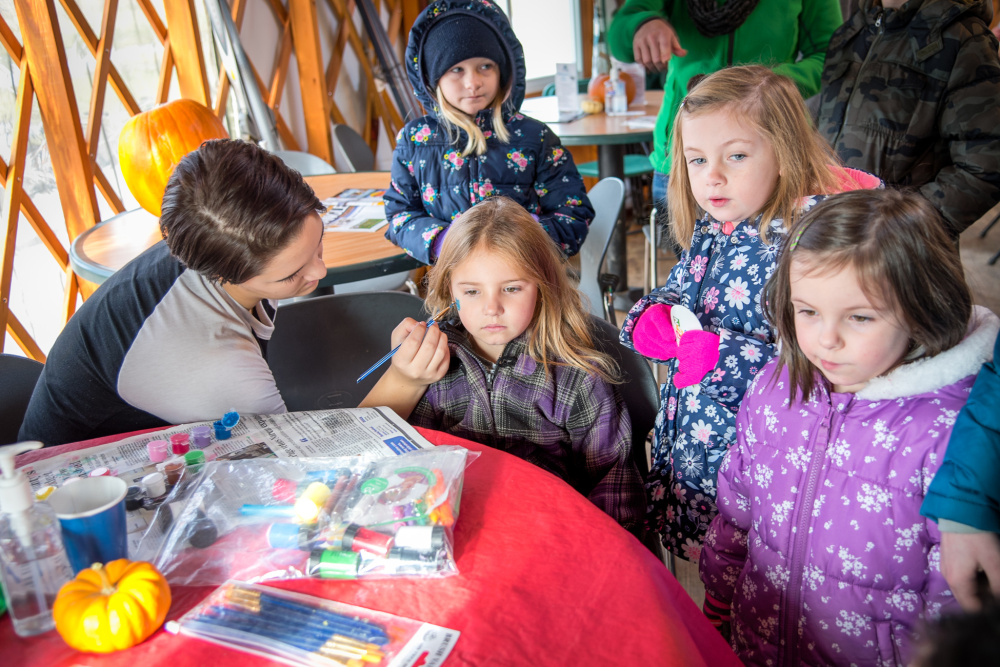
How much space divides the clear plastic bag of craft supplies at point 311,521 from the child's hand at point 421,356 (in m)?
0.32

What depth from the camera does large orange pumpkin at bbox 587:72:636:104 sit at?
10.8 feet

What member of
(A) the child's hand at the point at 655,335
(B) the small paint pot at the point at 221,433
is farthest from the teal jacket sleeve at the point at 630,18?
(B) the small paint pot at the point at 221,433

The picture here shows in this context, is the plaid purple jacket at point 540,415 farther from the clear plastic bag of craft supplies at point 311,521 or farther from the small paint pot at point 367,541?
the small paint pot at point 367,541

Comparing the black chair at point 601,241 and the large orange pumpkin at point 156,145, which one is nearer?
the large orange pumpkin at point 156,145

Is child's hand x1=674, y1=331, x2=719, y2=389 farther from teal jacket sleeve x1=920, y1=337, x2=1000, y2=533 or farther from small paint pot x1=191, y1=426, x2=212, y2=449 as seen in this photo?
small paint pot x1=191, y1=426, x2=212, y2=449

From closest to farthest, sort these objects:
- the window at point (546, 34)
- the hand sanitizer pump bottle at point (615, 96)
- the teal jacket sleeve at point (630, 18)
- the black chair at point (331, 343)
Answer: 1. the black chair at point (331, 343)
2. the teal jacket sleeve at point (630, 18)
3. the hand sanitizer pump bottle at point (615, 96)
4. the window at point (546, 34)

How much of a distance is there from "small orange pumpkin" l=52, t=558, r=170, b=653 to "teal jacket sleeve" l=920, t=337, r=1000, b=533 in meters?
0.82

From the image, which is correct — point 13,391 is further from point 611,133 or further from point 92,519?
point 611,133

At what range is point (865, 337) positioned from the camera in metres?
0.84

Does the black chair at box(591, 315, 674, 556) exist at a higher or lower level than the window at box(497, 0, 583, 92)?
lower

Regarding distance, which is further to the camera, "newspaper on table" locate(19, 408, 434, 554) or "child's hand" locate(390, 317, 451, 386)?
"child's hand" locate(390, 317, 451, 386)

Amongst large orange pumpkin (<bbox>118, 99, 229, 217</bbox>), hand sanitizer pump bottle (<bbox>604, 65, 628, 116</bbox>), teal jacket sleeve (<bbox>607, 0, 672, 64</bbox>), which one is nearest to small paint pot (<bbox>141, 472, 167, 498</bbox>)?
large orange pumpkin (<bbox>118, 99, 229, 217</bbox>)

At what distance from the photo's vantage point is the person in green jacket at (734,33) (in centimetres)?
182

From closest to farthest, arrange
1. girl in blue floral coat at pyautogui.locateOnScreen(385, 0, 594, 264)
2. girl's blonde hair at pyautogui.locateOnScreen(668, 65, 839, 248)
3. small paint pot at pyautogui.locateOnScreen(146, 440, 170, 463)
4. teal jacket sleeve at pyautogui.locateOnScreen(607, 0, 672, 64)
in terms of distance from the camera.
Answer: small paint pot at pyautogui.locateOnScreen(146, 440, 170, 463), girl's blonde hair at pyautogui.locateOnScreen(668, 65, 839, 248), girl in blue floral coat at pyautogui.locateOnScreen(385, 0, 594, 264), teal jacket sleeve at pyautogui.locateOnScreen(607, 0, 672, 64)
